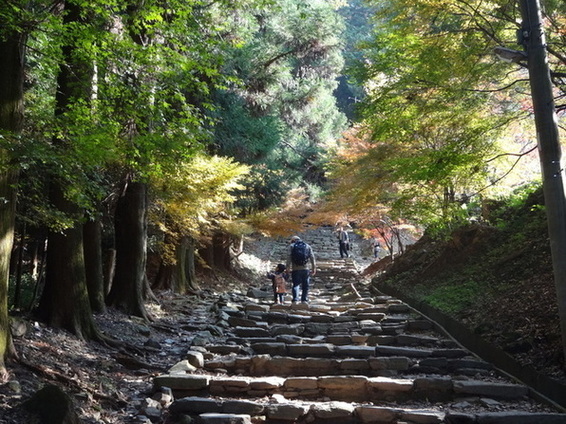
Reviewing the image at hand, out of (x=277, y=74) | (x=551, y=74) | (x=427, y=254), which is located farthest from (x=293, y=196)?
(x=551, y=74)

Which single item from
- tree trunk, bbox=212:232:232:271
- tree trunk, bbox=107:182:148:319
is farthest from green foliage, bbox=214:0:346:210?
Result: tree trunk, bbox=107:182:148:319

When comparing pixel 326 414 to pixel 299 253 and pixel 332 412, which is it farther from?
pixel 299 253

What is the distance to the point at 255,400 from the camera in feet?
22.4

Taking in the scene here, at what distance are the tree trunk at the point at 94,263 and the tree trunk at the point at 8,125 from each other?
13.1 feet

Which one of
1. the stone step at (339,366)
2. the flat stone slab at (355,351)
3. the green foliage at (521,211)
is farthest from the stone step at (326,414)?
the green foliage at (521,211)

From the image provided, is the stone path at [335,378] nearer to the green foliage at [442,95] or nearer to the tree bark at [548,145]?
the tree bark at [548,145]

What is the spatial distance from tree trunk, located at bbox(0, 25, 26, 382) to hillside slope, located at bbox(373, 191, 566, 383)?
608cm

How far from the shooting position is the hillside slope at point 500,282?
7.33 meters

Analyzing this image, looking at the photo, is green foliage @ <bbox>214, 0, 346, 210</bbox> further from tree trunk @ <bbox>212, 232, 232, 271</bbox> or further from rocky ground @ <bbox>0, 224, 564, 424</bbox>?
rocky ground @ <bbox>0, 224, 564, 424</bbox>

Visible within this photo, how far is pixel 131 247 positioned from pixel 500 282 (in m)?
7.32

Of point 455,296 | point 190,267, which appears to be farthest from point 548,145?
point 190,267

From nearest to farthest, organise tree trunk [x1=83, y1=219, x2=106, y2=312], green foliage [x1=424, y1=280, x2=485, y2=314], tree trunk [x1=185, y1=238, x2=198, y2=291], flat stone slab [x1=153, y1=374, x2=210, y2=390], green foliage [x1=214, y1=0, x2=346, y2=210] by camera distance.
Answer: flat stone slab [x1=153, y1=374, x2=210, y2=390]
tree trunk [x1=83, y1=219, x2=106, y2=312]
green foliage [x1=424, y1=280, x2=485, y2=314]
tree trunk [x1=185, y1=238, x2=198, y2=291]
green foliage [x1=214, y1=0, x2=346, y2=210]

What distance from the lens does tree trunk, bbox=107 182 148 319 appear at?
37.7 feet

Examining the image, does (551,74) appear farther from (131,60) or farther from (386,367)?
(131,60)
